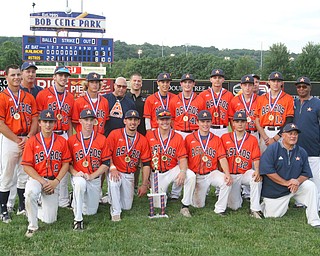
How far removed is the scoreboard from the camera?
867 inches

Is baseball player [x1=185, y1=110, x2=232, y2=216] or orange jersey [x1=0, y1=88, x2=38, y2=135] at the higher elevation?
orange jersey [x1=0, y1=88, x2=38, y2=135]

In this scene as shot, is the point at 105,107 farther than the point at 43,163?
Yes

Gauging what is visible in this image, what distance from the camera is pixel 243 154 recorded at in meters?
6.19

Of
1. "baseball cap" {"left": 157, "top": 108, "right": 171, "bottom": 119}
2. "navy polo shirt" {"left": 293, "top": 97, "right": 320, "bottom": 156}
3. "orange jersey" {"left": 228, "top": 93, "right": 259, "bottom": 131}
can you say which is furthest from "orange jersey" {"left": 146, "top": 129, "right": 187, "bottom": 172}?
"navy polo shirt" {"left": 293, "top": 97, "right": 320, "bottom": 156}

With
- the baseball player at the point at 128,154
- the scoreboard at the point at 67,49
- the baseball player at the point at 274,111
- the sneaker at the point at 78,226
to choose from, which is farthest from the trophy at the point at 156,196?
the scoreboard at the point at 67,49

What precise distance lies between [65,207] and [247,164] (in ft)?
9.18

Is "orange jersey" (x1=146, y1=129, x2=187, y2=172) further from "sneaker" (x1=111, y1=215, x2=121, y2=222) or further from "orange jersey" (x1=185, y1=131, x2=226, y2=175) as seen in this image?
"sneaker" (x1=111, y1=215, x2=121, y2=222)

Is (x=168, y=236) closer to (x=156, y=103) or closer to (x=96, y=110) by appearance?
(x=96, y=110)

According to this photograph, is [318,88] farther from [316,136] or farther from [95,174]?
[95,174]

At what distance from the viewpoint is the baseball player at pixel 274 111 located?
6441 millimetres

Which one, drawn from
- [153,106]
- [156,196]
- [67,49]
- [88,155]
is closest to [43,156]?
[88,155]

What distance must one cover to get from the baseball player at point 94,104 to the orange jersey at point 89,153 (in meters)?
0.51

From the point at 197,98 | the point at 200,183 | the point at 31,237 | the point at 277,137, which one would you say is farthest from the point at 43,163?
the point at 277,137

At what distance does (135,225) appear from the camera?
546 cm
